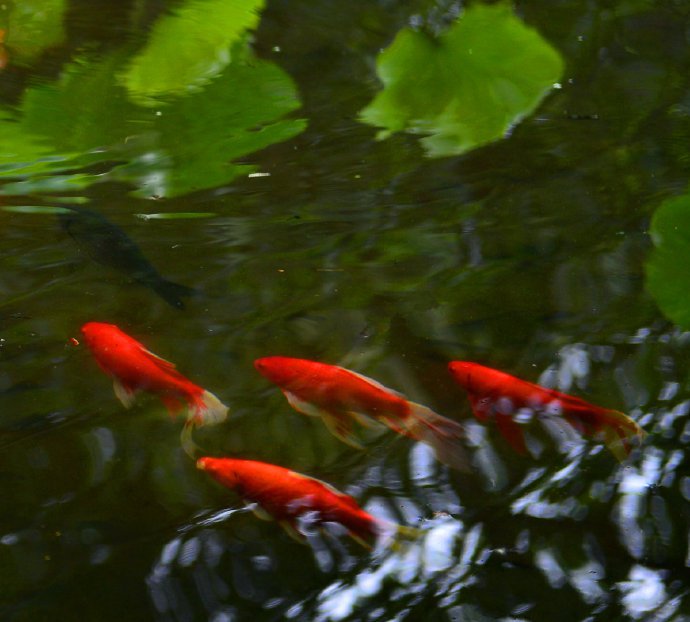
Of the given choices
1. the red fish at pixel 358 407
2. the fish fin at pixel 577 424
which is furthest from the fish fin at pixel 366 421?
the fish fin at pixel 577 424

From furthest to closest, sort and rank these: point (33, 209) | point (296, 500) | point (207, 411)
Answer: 1. point (33, 209)
2. point (207, 411)
3. point (296, 500)

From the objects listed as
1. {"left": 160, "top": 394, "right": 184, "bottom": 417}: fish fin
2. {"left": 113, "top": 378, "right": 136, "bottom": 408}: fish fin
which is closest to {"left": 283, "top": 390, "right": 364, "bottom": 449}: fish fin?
{"left": 160, "top": 394, "right": 184, "bottom": 417}: fish fin

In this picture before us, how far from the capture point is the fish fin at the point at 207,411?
163 centimetres

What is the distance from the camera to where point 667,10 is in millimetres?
3477

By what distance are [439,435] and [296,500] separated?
345 millimetres

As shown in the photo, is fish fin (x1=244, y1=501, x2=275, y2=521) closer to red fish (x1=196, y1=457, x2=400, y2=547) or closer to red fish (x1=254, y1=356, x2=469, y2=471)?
red fish (x1=196, y1=457, x2=400, y2=547)

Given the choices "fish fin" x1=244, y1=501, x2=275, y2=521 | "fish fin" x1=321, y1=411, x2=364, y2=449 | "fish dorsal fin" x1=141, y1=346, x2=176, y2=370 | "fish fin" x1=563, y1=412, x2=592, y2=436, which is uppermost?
"fish dorsal fin" x1=141, y1=346, x2=176, y2=370

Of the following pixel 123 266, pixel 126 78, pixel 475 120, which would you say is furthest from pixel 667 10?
pixel 123 266

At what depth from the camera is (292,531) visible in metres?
1.43

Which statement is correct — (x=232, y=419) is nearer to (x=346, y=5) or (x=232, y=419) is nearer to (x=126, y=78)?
(x=126, y=78)

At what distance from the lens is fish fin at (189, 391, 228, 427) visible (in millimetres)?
1633

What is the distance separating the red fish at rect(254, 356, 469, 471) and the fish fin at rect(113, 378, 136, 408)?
0.32 meters

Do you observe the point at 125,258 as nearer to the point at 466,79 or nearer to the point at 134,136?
the point at 134,136

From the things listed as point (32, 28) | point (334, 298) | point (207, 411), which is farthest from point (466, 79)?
point (32, 28)
